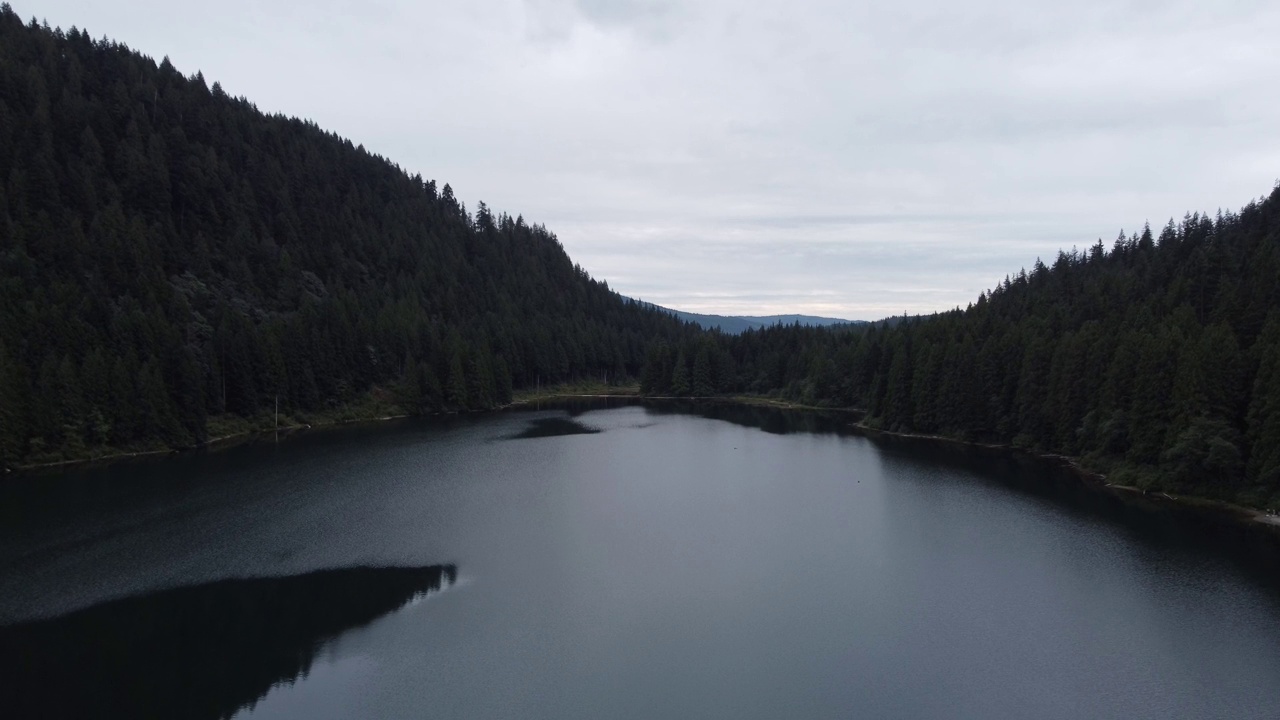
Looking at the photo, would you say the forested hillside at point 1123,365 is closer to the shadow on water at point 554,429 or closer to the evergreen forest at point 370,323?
the evergreen forest at point 370,323

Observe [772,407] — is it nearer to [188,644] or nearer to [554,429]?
[554,429]

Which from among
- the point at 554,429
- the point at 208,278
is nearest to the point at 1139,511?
the point at 554,429

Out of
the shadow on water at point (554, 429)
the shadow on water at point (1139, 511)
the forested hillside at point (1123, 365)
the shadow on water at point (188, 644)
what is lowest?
the shadow on water at point (188, 644)

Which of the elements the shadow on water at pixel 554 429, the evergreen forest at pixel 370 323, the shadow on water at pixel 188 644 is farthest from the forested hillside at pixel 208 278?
the shadow on water at pixel 188 644

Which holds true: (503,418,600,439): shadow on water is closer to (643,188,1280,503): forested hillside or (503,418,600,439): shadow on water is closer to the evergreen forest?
the evergreen forest

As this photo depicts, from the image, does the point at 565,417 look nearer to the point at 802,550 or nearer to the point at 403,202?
the point at 802,550

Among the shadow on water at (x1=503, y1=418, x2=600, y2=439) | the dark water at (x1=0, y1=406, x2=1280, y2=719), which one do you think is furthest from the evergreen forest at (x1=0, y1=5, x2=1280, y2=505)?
the shadow on water at (x1=503, y1=418, x2=600, y2=439)

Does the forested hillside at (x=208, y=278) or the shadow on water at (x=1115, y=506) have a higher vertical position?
the forested hillside at (x=208, y=278)
